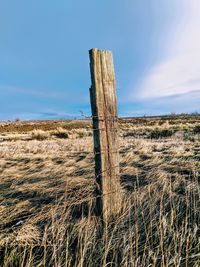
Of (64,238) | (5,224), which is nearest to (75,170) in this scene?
(5,224)

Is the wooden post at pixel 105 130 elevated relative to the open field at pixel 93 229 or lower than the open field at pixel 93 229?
elevated

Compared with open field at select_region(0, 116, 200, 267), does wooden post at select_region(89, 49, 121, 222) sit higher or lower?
higher

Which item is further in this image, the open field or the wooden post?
the wooden post

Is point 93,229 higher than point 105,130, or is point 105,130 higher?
point 105,130

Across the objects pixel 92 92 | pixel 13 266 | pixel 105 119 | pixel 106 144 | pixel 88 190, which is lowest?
pixel 13 266

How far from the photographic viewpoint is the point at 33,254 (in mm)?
3666

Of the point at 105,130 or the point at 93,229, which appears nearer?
the point at 93,229

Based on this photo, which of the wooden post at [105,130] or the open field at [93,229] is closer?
the open field at [93,229]

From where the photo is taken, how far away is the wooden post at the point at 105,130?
13.8 ft

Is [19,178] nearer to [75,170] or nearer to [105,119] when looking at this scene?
[75,170]

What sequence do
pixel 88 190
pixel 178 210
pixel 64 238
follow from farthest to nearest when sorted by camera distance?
pixel 88 190
pixel 178 210
pixel 64 238

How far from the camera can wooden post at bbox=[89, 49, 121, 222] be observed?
420 cm

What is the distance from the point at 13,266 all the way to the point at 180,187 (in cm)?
349

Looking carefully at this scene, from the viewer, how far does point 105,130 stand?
4.27 metres
